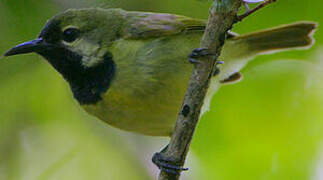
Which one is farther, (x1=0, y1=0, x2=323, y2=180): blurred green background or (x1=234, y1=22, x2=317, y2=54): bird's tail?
(x1=234, y1=22, x2=317, y2=54): bird's tail

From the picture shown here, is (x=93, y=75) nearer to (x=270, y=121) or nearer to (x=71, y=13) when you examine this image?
(x=71, y=13)

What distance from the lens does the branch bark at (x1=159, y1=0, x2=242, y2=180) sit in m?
2.07

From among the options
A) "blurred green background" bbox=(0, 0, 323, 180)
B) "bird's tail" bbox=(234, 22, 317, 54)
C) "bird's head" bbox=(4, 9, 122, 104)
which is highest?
"bird's head" bbox=(4, 9, 122, 104)

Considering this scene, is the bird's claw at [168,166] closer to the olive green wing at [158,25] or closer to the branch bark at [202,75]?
the branch bark at [202,75]

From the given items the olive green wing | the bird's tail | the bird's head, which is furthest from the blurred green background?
the bird's head

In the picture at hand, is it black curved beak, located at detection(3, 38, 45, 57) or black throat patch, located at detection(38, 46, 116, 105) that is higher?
black curved beak, located at detection(3, 38, 45, 57)

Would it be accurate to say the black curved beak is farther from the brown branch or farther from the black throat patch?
the brown branch

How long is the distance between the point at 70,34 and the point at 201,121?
91 centimetres

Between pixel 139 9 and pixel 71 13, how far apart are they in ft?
2.08

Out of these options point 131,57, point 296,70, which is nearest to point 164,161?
point 131,57

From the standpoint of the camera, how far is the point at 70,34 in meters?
2.96

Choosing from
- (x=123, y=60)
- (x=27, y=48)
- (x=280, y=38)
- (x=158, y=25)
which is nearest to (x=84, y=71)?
(x=123, y=60)

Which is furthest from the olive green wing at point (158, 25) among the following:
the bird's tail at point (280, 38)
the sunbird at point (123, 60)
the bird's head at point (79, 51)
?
the bird's tail at point (280, 38)

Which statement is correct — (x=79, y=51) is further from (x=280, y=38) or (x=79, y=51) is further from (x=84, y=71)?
(x=280, y=38)
